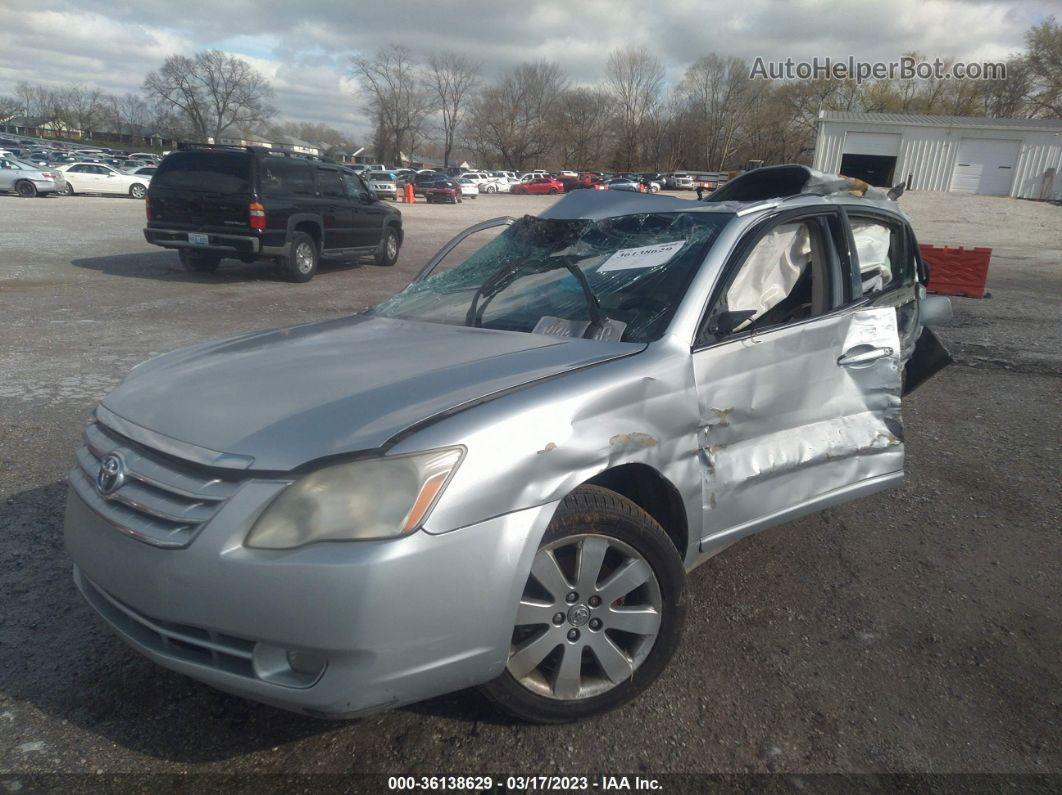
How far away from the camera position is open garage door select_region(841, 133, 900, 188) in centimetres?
4122

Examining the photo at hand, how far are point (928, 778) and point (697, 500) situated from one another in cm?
108

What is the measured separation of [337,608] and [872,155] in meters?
46.6

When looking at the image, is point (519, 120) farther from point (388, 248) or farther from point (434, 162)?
point (388, 248)

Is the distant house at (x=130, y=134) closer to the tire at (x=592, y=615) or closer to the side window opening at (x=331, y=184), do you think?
the side window opening at (x=331, y=184)

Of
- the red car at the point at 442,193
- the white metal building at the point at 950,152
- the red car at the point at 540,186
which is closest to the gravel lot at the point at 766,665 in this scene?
the red car at the point at 442,193

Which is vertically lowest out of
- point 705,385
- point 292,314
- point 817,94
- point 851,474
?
point 292,314

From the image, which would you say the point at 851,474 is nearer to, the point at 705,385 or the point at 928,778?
the point at 705,385

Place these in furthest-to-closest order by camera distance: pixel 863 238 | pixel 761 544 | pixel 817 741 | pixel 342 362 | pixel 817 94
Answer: pixel 817 94 < pixel 863 238 < pixel 761 544 < pixel 342 362 < pixel 817 741

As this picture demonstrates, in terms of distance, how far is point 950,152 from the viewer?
133 feet

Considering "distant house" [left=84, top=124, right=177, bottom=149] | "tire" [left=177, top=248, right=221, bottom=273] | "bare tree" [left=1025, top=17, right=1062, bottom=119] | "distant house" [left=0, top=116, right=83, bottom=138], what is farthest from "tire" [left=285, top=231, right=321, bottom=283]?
"distant house" [left=0, top=116, right=83, bottom=138]

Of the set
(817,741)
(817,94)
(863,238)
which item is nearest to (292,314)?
(863,238)

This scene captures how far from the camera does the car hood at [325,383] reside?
211 cm

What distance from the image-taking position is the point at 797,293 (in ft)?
11.7

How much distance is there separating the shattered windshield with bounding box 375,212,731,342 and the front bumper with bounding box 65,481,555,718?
1.15m
